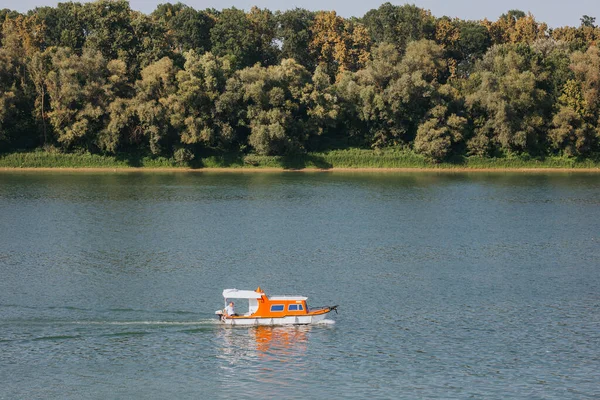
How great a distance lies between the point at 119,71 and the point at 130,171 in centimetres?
1642

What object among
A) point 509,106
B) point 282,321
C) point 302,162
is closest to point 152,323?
point 282,321

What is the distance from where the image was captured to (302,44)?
159 meters

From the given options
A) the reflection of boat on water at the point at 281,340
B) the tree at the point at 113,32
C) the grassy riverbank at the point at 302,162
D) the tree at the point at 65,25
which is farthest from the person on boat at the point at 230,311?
the tree at the point at 65,25

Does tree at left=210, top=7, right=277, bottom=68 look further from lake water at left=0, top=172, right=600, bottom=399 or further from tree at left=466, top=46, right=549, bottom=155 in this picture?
lake water at left=0, top=172, right=600, bottom=399

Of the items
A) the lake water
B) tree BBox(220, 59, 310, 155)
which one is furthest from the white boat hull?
tree BBox(220, 59, 310, 155)

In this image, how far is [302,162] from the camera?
12875cm

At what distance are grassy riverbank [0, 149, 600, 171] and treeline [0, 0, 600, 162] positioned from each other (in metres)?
1.59

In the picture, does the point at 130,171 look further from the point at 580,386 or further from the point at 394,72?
the point at 580,386

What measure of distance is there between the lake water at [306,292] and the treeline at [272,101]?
28293 millimetres

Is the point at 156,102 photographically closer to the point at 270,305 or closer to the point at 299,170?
the point at 299,170

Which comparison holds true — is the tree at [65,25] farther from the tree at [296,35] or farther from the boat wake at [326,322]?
the boat wake at [326,322]

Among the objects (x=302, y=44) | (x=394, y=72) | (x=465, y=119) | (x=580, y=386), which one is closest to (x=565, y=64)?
(x=465, y=119)

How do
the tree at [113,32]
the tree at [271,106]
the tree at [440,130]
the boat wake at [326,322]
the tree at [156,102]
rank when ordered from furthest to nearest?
the tree at [113,32] < the tree at [440,130] < the tree at [271,106] < the tree at [156,102] < the boat wake at [326,322]

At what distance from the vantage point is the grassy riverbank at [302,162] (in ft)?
416
